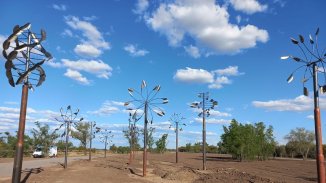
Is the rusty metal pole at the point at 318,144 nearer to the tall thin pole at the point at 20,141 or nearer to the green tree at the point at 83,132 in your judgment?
the tall thin pole at the point at 20,141

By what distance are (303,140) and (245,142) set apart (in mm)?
31477

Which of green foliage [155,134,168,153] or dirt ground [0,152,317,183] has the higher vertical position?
green foliage [155,134,168,153]

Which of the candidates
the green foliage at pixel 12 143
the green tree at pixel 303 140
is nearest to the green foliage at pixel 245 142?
the green tree at pixel 303 140

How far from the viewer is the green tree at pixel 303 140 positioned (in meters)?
96.0

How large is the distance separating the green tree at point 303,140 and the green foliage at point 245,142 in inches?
774

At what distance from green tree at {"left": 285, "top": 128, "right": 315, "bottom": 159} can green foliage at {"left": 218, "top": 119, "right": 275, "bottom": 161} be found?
774 inches

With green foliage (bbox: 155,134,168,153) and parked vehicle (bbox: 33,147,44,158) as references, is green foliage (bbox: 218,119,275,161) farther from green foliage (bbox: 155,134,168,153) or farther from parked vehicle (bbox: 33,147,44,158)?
parked vehicle (bbox: 33,147,44,158)

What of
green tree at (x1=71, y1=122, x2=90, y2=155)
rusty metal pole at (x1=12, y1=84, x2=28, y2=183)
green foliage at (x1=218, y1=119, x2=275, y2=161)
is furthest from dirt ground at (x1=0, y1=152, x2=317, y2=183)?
green foliage at (x1=218, y1=119, x2=275, y2=161)

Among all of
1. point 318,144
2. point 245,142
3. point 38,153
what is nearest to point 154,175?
point 318,144

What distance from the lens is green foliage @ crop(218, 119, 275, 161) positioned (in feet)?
235

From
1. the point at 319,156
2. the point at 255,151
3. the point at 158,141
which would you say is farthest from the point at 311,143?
the point at 319,156

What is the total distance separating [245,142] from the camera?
7181 cm

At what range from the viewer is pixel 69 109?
33.5m

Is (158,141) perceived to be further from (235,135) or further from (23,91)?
(23,91)
